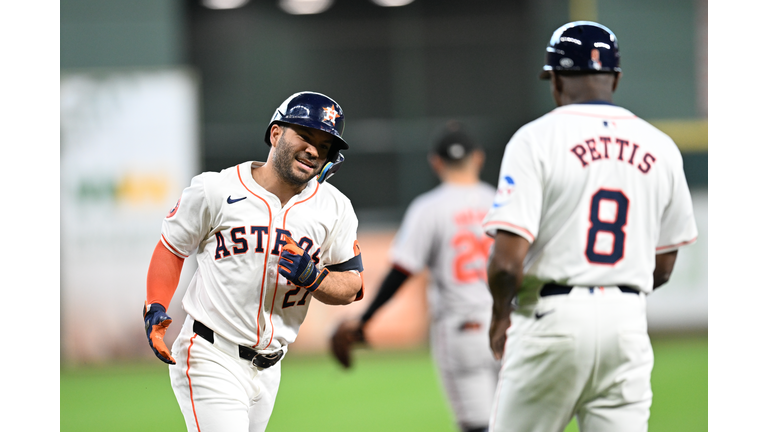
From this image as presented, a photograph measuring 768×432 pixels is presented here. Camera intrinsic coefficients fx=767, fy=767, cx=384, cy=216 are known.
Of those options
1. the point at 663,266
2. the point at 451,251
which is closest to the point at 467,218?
the point at 451,251

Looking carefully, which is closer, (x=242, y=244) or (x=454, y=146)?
(x=242, y=244)

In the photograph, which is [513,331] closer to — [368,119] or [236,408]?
[236,408]

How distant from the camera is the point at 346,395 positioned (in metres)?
8.76

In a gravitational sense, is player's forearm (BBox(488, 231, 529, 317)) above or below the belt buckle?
above

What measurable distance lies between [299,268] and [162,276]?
27.9 inches

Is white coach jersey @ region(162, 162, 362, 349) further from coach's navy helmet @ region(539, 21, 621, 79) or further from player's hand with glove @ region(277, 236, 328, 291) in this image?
coach's navy helmet @ region(539, 21, 621, 79)

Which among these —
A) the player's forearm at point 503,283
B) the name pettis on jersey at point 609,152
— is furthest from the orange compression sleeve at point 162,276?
the name pettis on jersey at point 609,152

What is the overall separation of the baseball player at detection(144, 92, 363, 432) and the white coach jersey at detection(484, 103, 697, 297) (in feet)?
2.71

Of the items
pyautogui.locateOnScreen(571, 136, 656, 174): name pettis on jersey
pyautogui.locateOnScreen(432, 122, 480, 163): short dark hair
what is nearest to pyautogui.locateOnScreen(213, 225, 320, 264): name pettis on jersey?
pyautogui.locateOnScreen(571, 136, 656, 174): name pettis on jersey

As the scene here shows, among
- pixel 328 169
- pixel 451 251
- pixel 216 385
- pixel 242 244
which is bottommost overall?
pixel 216 385

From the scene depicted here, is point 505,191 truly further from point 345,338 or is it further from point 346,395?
point 346,395

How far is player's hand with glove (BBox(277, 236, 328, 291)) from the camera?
10.4ft

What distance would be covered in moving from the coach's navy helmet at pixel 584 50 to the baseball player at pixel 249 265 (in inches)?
39.8

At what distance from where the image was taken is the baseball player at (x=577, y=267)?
9.87 ft
